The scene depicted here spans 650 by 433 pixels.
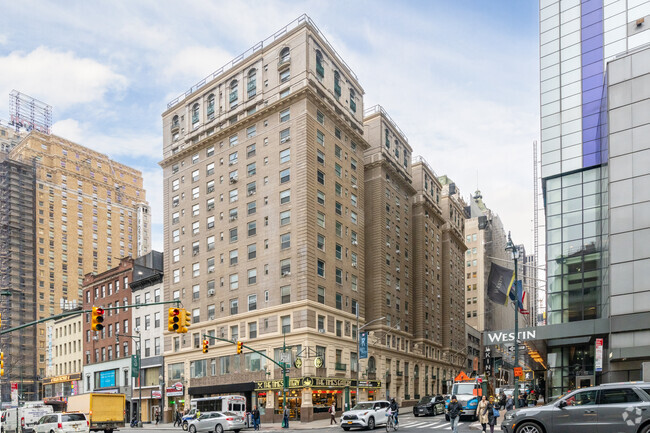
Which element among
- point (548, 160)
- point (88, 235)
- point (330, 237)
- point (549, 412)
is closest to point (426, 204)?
Answer: point (330, 237)

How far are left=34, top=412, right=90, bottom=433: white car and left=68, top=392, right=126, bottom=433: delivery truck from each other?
294 cm

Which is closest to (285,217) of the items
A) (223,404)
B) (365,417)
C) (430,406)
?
(223,404)

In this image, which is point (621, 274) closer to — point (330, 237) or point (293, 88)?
point (330, 237)

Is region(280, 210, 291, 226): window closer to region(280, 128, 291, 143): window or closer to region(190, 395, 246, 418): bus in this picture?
region(280, 128, 291, 143): window

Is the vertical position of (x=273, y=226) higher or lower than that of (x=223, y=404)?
higher

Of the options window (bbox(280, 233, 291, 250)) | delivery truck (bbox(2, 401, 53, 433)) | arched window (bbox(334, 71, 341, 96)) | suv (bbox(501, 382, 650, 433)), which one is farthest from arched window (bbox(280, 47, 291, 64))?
suv (bbox(501, 382, 650, 433))

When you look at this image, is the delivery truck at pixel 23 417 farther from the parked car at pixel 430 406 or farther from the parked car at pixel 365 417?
the parked car at pixel 430 406

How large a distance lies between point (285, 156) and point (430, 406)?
27.7 meters

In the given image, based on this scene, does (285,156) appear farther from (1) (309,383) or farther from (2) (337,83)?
(1) (309,383)

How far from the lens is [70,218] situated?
5236 inches

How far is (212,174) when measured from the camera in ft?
229

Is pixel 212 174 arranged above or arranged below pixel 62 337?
above

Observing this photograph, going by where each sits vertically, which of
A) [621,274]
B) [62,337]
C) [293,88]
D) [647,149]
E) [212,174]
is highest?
[293,88]

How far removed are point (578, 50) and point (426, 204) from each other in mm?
40219
